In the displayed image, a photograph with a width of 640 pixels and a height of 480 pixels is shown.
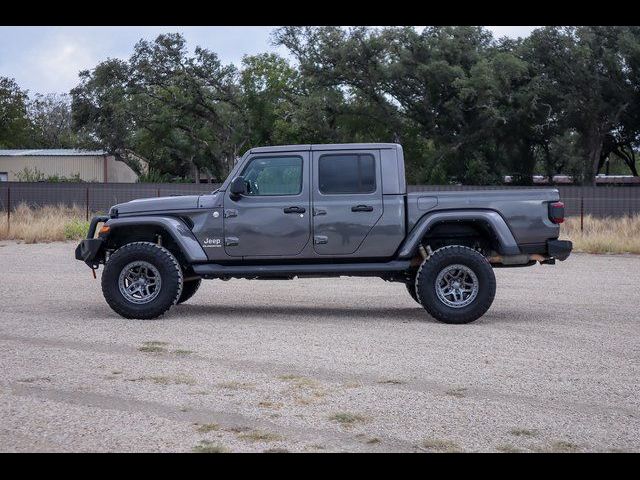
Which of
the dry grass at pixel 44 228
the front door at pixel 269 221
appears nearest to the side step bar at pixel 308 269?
the front door at pixel 269 221

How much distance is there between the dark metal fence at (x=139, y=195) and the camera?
36656 millimetres

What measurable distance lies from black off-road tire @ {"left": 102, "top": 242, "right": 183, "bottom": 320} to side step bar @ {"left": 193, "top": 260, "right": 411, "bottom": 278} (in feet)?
1.34

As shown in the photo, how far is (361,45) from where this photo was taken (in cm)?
4897

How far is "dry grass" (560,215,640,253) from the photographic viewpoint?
24141 millimetres

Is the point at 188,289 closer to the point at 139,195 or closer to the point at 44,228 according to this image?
the point at 44,228

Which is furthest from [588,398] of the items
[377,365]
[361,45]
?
[361,45]

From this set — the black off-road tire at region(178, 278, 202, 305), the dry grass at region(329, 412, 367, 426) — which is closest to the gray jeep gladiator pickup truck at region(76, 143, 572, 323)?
the black off-road tire at region(178, 278, 202, 305)

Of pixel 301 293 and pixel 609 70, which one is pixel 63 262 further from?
pixel 609 70

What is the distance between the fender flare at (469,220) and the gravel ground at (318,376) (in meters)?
0.90

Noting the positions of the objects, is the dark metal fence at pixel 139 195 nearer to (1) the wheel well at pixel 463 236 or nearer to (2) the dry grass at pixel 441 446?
(1) the wheel well at pixel 463 236

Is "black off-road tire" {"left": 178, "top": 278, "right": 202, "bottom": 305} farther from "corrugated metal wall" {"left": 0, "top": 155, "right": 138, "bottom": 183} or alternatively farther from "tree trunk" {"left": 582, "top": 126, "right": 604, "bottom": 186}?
"corrugated metal wall" {"left": 0, "top": 155, "right": 138, "bottom": 183}

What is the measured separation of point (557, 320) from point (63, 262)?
11.8 m

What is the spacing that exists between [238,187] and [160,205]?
1.03m
